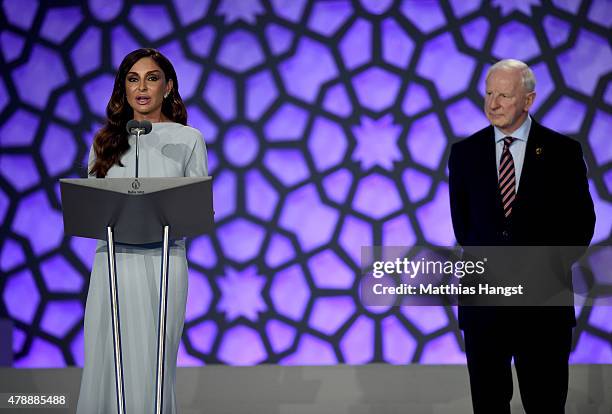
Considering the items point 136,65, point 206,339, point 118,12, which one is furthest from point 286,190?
point 136,65

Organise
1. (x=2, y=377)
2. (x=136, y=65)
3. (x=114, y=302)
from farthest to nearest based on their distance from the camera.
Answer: (x=2, y=377), (x=136, y=65), (x=114, y=302)

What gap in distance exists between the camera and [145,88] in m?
2.95

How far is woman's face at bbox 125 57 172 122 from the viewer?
2947mm

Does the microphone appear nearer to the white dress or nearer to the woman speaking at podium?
the woman speaking at podium

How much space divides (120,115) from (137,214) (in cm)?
61

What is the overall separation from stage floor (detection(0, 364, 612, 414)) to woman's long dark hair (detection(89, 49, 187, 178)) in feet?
6.02

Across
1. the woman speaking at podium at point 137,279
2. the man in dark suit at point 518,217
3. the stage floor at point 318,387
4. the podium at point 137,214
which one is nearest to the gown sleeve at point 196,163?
the woman speaking at podium at point 137,279

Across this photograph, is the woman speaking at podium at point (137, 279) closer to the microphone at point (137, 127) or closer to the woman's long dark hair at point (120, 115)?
the woman's long dark hair at point (120, 115)

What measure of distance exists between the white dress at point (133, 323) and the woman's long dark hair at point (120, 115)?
0.17 ft

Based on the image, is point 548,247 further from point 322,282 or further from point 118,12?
point 118,12

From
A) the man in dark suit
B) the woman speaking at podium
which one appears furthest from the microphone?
the man in dark suit

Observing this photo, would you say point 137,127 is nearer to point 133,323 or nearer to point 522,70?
point 133,323

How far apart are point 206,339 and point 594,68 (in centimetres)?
273

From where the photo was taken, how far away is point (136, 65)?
2967 mm
